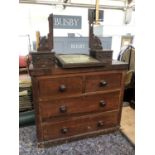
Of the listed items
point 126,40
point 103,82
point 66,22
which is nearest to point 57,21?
point 66,22

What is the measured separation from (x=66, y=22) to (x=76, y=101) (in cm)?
134

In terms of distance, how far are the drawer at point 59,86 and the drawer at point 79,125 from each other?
0.86ft

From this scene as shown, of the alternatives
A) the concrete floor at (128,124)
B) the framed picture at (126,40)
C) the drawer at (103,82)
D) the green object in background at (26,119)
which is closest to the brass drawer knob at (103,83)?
the drawer at (103,82)

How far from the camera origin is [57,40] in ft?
7.80

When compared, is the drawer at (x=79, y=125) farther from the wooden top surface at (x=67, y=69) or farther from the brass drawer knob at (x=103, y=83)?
the wooden top surface at (x=67, y=69)

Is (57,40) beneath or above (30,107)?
above

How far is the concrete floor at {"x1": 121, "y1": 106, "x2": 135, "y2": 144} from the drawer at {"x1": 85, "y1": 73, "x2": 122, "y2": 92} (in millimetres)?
536

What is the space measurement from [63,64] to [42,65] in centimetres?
16

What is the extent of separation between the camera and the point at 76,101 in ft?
4.93
